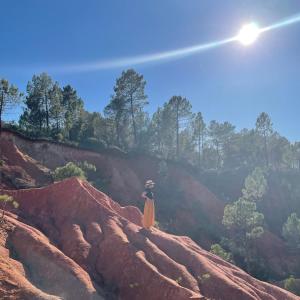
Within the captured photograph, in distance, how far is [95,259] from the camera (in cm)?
1781

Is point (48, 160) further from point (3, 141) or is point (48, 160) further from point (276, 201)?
point (276, 201)

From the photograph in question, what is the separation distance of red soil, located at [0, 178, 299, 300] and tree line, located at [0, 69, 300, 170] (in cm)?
3091

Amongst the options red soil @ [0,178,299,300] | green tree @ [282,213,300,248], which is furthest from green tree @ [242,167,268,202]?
red soil @ [0,178,299,300]

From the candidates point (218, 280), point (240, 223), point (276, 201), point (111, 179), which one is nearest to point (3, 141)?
point (111, 179)

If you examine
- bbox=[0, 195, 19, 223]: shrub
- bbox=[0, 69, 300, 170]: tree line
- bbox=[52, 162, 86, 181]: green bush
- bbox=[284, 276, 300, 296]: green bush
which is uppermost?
bbox=[0, 69, 300, 170]: tree line

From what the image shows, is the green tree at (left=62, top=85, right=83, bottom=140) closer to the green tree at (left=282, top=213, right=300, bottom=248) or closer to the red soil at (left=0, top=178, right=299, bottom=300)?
the green tree at (left=282, top=213, right=300, bottom=248)

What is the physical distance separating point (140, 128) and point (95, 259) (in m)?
48.1

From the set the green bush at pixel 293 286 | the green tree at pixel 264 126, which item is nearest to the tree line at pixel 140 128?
the green tree at pixel 264 126

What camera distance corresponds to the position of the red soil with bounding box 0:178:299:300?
600 inches

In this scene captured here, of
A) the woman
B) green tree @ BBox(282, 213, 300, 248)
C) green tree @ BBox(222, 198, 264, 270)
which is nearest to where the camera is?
the woman

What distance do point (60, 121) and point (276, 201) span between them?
105 feet

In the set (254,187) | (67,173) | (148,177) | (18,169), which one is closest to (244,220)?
(254,187)

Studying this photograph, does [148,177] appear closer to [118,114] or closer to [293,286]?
[118,114]

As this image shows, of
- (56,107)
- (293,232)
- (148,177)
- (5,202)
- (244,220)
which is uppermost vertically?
(56,107)
